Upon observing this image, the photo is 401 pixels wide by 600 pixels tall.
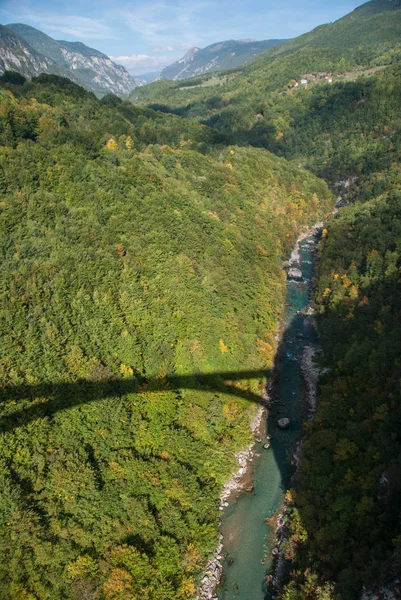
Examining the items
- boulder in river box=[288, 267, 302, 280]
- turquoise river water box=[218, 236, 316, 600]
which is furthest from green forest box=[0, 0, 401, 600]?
boulder in river box=[288, 267, 302, 280]

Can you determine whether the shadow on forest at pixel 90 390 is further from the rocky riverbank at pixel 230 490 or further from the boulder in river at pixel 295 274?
the boulder in river at pixel 295 274

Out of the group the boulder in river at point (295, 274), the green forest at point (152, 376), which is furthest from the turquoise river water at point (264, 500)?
the boulder in river at point (295, 274)

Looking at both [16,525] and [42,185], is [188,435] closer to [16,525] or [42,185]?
[16,525]

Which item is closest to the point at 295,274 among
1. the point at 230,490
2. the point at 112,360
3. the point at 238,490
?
the point at 112,360

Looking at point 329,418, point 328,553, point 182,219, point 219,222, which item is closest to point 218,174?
point 219,222

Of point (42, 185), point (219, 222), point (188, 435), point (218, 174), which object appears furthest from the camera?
point (218, 174)

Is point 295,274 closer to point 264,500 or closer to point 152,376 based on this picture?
point 152,376

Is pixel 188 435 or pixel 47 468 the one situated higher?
pixel 47 468
